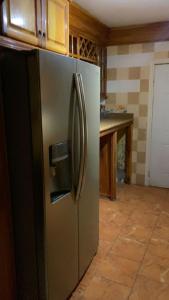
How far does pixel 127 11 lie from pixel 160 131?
1.65 m

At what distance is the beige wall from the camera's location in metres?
3.37

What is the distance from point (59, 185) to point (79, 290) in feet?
2.85

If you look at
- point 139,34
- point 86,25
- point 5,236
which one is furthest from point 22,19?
point 139,34

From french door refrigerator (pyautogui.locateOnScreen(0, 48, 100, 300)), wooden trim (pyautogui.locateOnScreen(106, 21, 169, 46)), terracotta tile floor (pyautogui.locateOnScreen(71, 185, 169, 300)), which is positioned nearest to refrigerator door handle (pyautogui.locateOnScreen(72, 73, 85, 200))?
french door refrigerator (pyautogui.locateOnScreen(0, 48, 100, 300))

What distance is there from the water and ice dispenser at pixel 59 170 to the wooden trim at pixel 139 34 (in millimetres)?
2473

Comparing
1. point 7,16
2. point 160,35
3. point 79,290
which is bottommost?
point 79,290

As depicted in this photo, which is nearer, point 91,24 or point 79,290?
point 79,290

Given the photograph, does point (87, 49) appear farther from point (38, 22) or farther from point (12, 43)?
point (12, 43)

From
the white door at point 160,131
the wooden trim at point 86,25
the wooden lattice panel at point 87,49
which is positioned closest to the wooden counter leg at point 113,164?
the white door at point 160,131

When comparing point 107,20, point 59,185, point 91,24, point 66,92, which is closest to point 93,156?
point 59,185

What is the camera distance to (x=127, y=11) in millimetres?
2654

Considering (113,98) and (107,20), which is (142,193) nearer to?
(113,98)

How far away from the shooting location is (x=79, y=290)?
1.77 m

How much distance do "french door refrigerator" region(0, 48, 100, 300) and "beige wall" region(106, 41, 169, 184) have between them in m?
1.96
